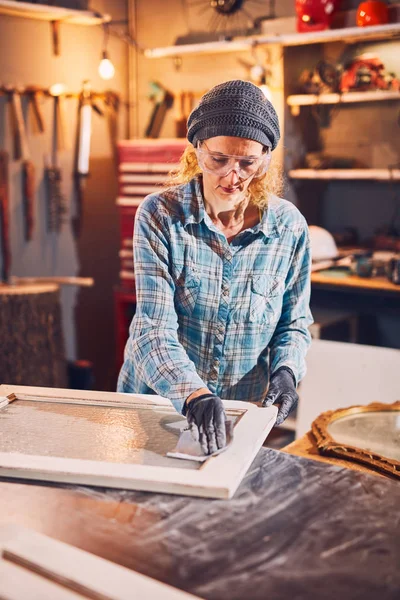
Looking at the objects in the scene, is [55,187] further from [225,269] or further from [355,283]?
[225,269]

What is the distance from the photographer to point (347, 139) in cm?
481

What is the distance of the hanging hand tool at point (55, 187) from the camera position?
4.84m

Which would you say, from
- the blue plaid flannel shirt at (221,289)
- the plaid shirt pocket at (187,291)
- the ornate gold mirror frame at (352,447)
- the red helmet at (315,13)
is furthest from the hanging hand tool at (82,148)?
the ornate gold mirror frame at (352,447)

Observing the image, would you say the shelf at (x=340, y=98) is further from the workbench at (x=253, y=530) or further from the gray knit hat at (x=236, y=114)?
the workbench at (x=253, y=530)

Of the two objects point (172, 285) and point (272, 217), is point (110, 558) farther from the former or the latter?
point (272, 217)

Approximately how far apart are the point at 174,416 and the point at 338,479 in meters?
0.43

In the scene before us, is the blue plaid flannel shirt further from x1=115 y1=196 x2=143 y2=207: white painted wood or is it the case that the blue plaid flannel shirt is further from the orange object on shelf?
x1=115 y1=196 x2=143 y2=207: white painted wood

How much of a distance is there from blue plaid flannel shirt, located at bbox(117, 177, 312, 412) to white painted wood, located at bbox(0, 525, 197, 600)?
0.75 metres

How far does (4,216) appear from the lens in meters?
4.56

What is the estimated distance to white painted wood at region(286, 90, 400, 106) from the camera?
4.22 meters

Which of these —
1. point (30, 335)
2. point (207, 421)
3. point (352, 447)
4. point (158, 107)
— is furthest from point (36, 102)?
point (207, 421)

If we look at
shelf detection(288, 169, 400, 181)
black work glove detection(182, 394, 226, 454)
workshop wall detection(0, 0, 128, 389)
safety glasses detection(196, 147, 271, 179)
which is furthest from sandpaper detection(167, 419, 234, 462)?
workshop wall detection(0, 0, 128, 389)

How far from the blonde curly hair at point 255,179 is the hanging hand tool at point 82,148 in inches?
116

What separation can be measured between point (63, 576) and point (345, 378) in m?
1.84
